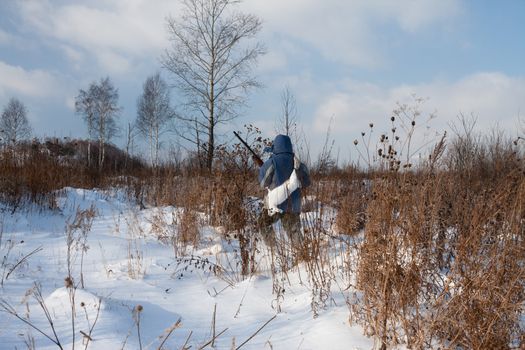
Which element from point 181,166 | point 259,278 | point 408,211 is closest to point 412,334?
point 408,211

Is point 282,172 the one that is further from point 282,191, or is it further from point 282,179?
point 282,191

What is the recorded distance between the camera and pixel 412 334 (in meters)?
2.01

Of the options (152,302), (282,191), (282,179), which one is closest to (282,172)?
(282,179)

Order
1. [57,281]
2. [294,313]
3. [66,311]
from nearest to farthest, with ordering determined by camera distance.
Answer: [66,311] → [294,313] → [57,281]

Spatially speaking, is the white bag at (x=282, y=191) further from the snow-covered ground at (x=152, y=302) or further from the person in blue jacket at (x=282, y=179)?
the snow-covered ground at (x=152, y=302)

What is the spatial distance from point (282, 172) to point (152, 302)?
195 cm

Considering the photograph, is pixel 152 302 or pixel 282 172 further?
pixel 282 172

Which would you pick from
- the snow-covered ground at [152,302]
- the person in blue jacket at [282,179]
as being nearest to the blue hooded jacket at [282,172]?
the person in blue jacket at [282,179]

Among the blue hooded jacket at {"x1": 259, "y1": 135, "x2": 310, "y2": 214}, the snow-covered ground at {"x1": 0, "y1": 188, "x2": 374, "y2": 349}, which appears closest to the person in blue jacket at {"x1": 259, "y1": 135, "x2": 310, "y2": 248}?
the blue hooded jacket at {"x1": 259, "y1": 135, "x2": 310, "y2": 214}

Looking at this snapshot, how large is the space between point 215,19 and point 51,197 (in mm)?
9924

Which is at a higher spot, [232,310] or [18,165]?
[18,165]

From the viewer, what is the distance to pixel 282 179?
4.14 meters

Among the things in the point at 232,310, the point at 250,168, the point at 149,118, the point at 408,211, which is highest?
the point at 149,118

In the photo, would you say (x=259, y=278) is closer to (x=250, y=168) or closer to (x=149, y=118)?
(x=250, y=168)
